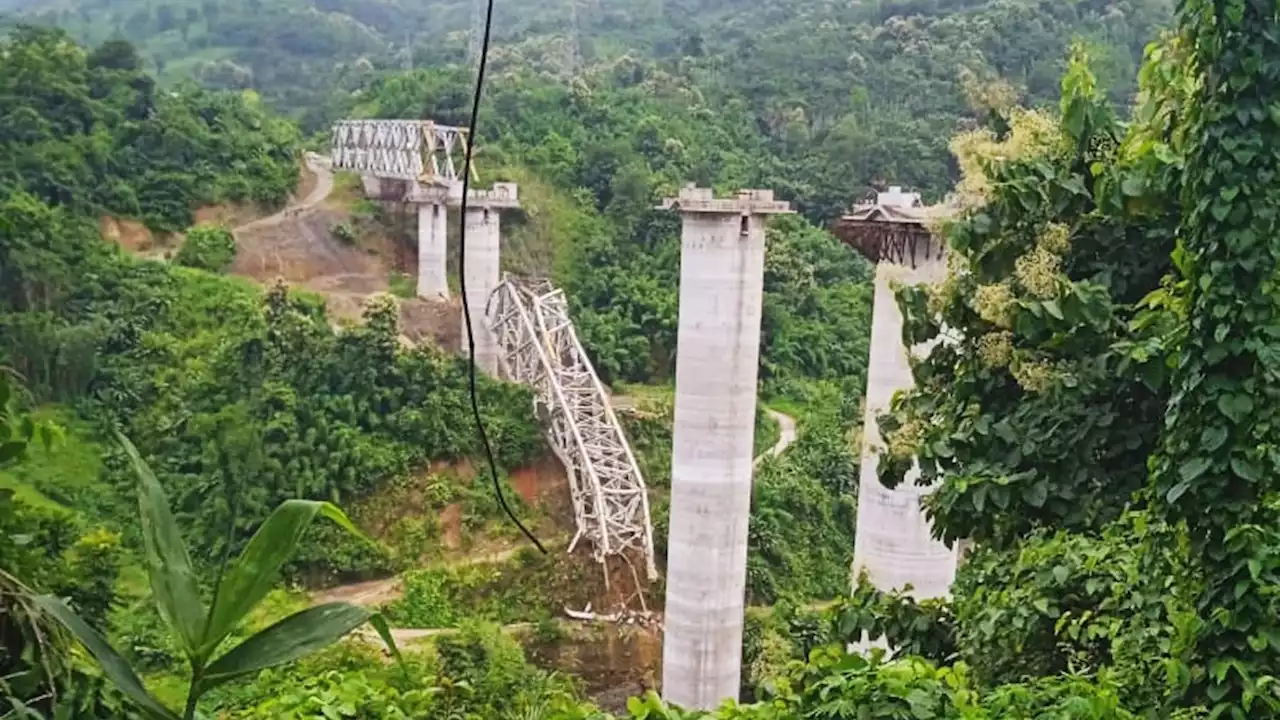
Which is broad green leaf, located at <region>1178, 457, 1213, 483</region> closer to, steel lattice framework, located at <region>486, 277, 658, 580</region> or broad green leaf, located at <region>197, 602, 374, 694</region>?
broad green leaf, located at <region>197, 602, 374, 694</region>

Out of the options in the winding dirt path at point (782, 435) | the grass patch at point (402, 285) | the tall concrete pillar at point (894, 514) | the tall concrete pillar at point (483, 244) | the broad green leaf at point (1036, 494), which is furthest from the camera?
the grass patch at point (402, 285)

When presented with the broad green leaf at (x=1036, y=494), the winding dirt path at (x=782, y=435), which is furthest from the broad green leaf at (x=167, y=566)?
the winding dirt path at (x=782, y=435)

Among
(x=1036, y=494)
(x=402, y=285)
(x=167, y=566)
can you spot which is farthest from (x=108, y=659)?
(x=402, y=285)

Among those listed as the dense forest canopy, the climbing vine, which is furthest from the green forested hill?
the climbing vine

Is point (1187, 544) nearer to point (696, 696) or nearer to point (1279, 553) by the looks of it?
point (1279, 553)

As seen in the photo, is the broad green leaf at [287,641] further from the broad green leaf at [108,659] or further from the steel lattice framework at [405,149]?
the steel lattice framework at [405,149]

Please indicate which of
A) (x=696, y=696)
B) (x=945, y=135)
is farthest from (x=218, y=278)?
(x=945, y=135)
